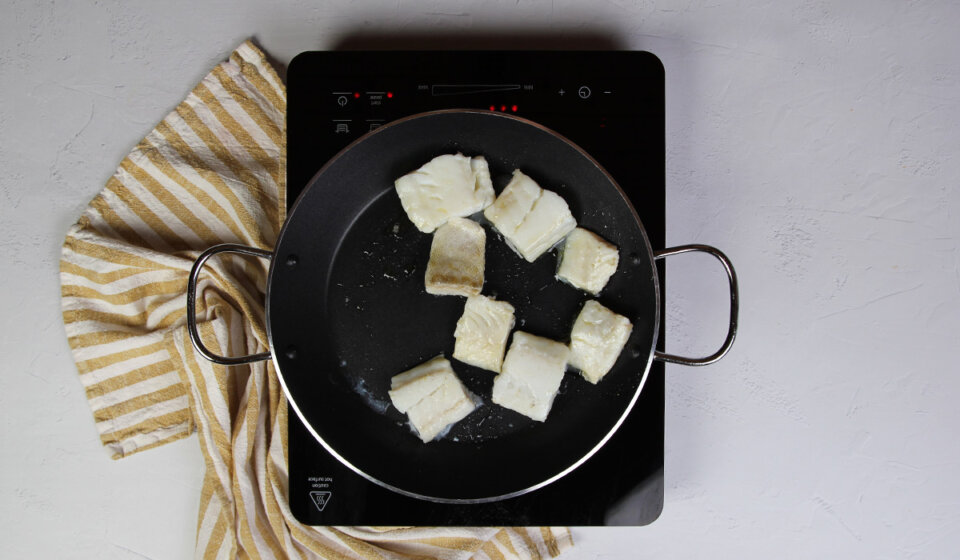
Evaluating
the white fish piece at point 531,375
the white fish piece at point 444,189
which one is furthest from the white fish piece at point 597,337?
the white fish piece at point 444,189

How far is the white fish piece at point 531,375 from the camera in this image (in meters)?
1.12

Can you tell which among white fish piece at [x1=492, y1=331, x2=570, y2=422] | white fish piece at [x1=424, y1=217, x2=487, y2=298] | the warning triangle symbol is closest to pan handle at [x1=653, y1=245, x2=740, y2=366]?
white fish piece at [x1=492, y1=331, x2=570, y2=422]

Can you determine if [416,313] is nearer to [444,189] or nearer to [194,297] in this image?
[444,189]

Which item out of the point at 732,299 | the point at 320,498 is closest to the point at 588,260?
the point at 732,299

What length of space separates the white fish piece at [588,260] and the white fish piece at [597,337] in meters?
0.04

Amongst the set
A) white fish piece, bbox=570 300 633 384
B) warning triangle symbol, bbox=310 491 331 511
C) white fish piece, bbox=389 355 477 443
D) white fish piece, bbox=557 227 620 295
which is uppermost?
white fish piece, bbox=557 227 620 295

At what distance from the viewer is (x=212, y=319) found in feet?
3.84

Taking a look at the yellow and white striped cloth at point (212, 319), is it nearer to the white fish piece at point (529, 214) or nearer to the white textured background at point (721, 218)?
the white textured background at point (721, 218)

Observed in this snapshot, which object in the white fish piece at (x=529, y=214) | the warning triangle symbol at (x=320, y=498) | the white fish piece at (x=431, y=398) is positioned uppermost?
the white fish piece at (x=529, y=214)

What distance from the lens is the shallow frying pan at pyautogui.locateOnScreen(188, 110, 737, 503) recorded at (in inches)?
45.5

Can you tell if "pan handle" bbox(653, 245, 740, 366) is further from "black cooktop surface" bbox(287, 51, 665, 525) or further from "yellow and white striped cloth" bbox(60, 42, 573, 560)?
"yellow and white striped cloth" bbox(60, 42, 573, 560)

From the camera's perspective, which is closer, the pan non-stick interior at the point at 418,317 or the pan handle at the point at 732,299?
the pan handle at the point at 732,299

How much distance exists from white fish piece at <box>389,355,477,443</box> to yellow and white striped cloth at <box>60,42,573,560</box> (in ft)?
0.69

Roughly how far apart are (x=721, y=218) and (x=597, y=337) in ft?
1.10
